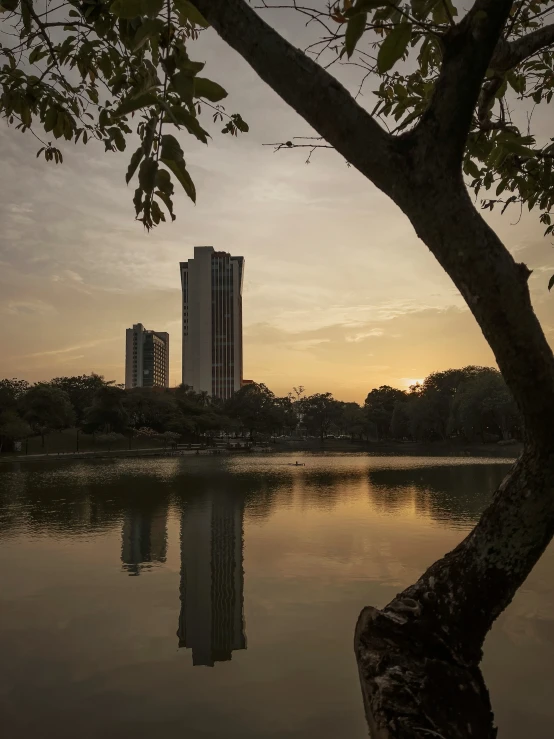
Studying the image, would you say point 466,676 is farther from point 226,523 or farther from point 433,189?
point 226,523

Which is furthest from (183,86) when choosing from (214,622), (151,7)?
(214,622)

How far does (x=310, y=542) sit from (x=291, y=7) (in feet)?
30.8

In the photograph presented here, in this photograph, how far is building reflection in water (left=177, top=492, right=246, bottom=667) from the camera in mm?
5617

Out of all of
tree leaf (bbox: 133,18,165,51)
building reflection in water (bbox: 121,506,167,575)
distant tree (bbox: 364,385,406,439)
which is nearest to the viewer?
tree leaf (bbox: 133,18,165,51)

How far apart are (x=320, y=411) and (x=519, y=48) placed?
90169 millimetres

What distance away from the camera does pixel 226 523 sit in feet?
41.3

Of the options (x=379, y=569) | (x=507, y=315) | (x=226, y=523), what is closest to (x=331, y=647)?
(x=379, y=569)

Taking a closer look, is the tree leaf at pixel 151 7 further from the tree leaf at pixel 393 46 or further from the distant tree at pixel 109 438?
the distant tree at pixel 109 438

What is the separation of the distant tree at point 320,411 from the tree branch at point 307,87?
88657 mm

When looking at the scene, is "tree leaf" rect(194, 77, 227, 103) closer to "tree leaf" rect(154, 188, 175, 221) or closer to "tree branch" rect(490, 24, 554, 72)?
"tree leaf" rect(154, 188, 175, 221)

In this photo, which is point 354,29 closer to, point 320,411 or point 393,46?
point 393,46

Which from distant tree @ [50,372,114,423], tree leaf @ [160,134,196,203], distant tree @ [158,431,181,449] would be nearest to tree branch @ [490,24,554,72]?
tree leaf @ [160,134,196,203]

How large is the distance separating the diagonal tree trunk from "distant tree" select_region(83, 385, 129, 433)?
172ft

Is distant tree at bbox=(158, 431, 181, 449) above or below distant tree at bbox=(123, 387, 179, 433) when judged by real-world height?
below
